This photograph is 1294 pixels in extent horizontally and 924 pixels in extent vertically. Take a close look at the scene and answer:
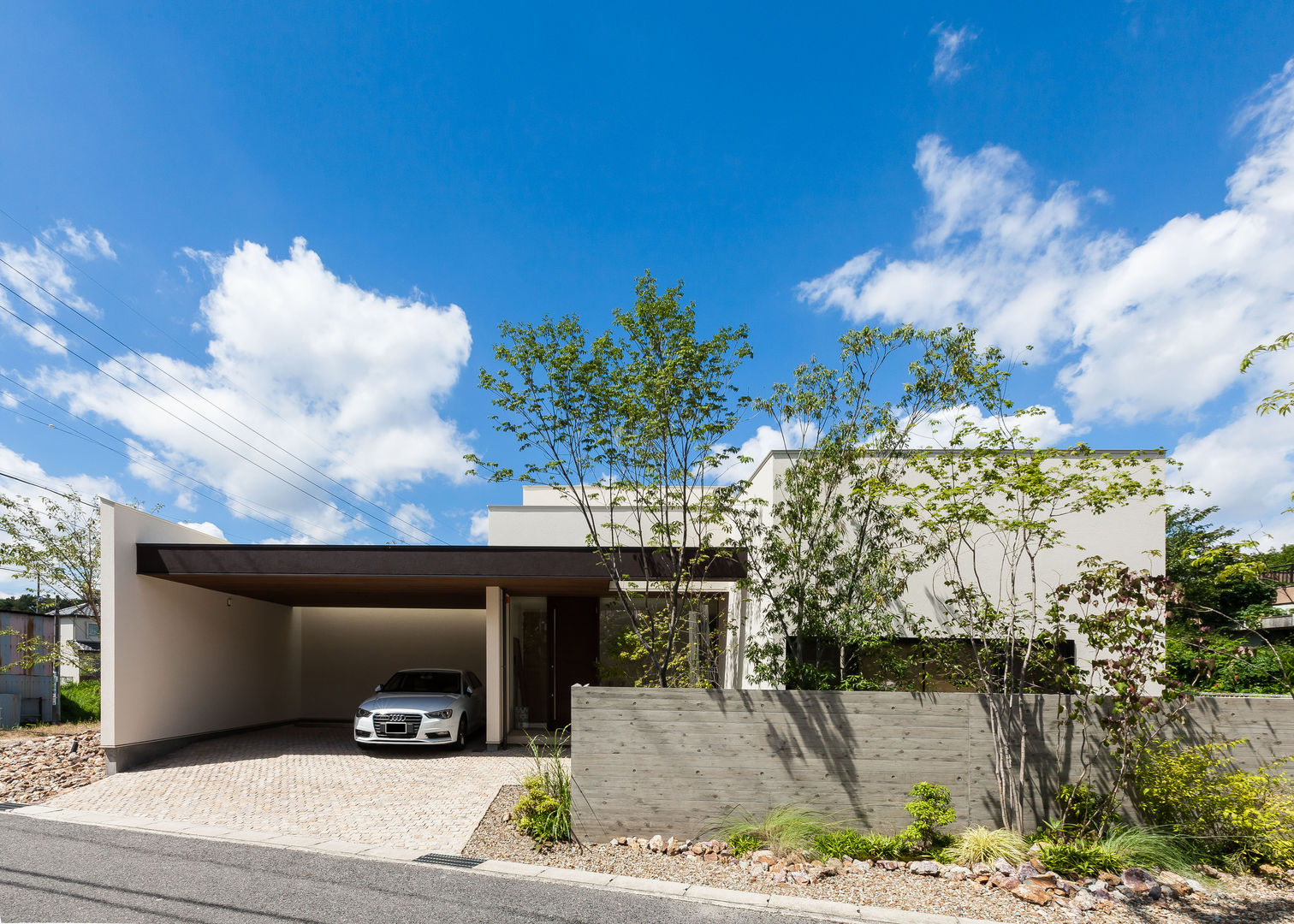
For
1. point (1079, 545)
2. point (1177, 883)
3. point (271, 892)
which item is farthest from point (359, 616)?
point (1177, 883)

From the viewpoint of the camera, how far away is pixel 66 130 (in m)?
10.1

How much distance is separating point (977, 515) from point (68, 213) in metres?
12.8

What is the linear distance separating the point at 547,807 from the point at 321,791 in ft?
10.6

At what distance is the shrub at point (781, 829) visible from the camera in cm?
643

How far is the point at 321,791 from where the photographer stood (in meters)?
8.46

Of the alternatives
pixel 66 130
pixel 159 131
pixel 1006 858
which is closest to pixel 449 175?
pixel 159 131

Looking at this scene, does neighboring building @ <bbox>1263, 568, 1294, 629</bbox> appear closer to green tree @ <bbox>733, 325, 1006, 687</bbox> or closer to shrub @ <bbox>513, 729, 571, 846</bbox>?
green tree @ <bbox>733, 325, 1006, 687</bbox>

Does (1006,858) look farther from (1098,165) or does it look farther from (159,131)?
(159,131)

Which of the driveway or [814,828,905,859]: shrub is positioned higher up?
[814,828,905,859]: shrub

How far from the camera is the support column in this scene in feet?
37.2

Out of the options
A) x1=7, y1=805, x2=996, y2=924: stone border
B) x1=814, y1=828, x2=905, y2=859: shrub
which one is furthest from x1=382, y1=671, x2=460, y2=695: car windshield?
x1=814, y1=828, x2=905, y2=859: shrub

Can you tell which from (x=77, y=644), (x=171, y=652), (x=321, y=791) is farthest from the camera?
(x=77, y=644)

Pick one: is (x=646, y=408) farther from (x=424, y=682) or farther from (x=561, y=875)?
(x=424, y=682)

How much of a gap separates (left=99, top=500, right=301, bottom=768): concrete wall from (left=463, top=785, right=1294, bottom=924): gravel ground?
19.7 ft
